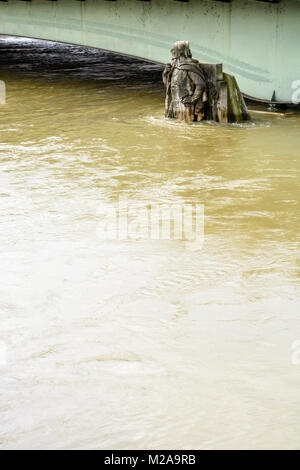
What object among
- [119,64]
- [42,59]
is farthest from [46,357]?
[42,59]

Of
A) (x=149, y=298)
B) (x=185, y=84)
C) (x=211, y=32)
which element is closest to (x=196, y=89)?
(x=185, y=84)

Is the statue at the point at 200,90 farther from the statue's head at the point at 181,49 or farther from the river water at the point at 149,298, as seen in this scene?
the river water at the point at 149,298

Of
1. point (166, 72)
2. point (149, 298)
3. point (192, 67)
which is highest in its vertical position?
point (192, 67)

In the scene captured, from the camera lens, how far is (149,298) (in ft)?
15.3

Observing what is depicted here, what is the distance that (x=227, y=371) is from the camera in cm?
371

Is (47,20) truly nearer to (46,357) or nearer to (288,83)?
(288,83)

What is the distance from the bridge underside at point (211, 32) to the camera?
11.4 meters

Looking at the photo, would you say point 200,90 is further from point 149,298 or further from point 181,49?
point 149,298

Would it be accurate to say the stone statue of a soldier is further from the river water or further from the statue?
the river water

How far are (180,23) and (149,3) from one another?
92 centimetres

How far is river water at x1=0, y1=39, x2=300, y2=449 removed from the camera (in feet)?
10.8

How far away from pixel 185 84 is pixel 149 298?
21.4ft

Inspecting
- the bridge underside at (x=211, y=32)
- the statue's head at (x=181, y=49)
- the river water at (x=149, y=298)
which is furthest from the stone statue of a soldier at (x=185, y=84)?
the bridge underside at (x=211, y=32)

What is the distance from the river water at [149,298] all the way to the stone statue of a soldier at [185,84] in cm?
98
